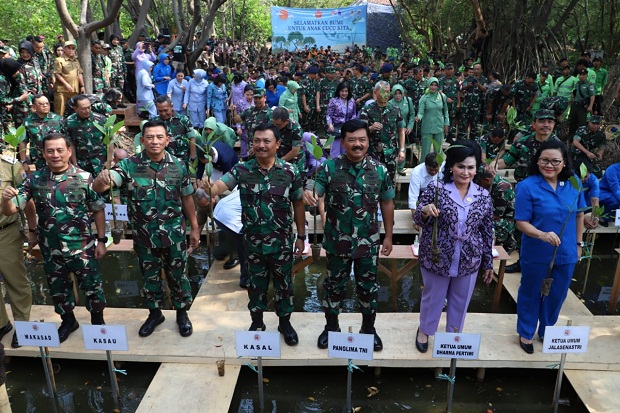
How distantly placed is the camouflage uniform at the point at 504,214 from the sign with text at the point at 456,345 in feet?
9.22

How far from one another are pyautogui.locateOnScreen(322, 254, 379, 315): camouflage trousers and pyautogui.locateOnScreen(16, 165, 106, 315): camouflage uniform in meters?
1.85

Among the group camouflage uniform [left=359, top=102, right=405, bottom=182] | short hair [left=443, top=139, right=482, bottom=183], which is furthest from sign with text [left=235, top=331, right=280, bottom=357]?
camouflage uniform [left=359, top=102, right=405, bottom=182]

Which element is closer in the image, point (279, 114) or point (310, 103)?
point (279, 114)

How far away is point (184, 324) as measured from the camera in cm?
429

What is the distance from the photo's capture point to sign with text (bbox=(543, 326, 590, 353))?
3.32 metres

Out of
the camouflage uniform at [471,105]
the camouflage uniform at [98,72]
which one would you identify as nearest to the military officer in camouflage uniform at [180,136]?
the camouflage uniform at [98,72]

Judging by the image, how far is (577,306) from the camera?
4863 mm

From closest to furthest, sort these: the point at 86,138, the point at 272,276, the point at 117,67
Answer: the point at 272,276 < the point at 86,138 < the point at 117,67

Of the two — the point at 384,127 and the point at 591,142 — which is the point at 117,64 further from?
the point at 591,142

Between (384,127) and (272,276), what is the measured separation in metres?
3.54

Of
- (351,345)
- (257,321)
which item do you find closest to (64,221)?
(257,321)

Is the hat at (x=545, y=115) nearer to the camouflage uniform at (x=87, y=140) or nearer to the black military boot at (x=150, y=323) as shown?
the black military boot at (x=150, y=323)

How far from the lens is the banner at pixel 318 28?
24.9 metres

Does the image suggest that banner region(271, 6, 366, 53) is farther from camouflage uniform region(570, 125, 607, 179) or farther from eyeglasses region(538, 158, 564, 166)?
eyeglasses region(538, 158, 564, 166)
